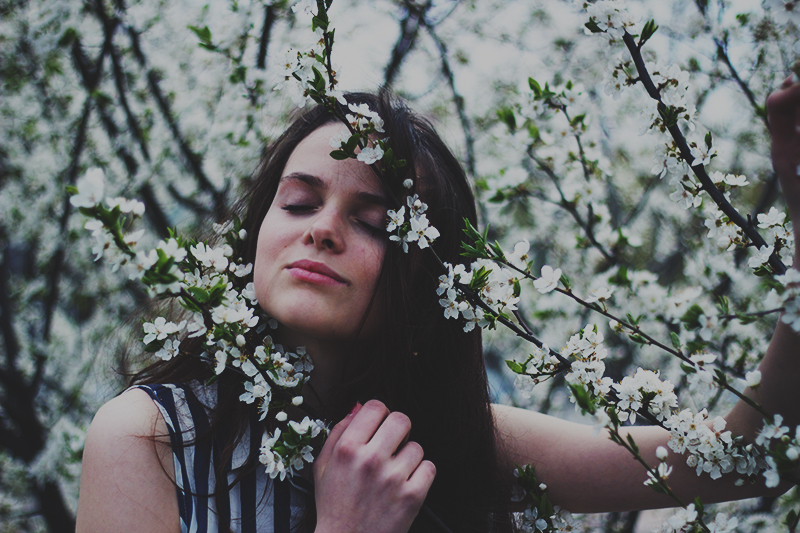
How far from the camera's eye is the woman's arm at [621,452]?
0.95m

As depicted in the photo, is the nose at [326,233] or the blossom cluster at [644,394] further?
the nose at [326,233]

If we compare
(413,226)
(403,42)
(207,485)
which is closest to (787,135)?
(413,226)

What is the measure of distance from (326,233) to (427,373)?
0.49 metres

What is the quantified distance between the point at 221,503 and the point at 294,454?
1.13ft

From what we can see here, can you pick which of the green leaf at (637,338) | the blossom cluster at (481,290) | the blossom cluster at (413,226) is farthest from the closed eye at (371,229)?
the green leaf at (637,338)

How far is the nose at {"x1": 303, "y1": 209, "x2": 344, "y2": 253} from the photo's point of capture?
3.83 ft

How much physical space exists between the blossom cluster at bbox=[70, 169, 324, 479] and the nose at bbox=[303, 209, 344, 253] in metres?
0.19

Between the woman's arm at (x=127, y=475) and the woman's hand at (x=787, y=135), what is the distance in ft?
3.89

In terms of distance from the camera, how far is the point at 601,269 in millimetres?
3369

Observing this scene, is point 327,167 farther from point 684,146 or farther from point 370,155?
point 684,146

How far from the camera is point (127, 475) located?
3.53ft

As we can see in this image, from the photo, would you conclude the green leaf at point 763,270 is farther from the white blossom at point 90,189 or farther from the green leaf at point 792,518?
the white blossom at point 90,189

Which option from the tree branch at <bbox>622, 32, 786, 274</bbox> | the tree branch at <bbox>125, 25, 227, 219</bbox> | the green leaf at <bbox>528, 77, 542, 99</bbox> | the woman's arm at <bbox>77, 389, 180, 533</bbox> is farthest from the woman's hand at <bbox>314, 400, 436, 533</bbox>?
the tree branch at <bbox>125, 25, 227, 219</bbox>

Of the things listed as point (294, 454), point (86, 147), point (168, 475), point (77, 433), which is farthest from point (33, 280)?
point (294, 454)
